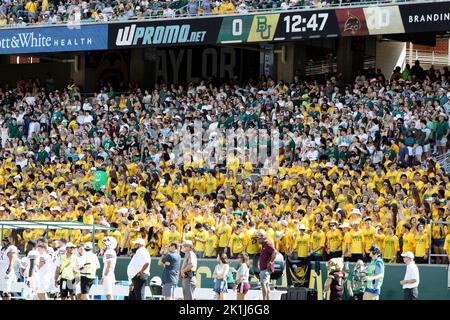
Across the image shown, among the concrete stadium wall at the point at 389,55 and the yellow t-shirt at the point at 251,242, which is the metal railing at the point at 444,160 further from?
the concrete stadium wall at the point at 389,55

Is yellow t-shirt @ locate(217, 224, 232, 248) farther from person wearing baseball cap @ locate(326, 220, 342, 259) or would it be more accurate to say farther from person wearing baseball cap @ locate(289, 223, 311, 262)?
person wearing baseball cap @ locate(326, 220, 342, 259)

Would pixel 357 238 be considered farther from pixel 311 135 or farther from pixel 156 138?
pixel 156 138

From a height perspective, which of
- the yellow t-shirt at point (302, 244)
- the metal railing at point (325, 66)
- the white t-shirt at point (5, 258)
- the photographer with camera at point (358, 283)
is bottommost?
the photographer with camera at point (358, 283)

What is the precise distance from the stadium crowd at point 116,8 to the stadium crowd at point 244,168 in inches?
84.9

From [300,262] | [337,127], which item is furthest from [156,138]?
[300,262]

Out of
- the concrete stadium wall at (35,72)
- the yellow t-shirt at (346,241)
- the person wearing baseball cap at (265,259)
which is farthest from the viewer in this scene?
the concrete stadium wall at (35,72)

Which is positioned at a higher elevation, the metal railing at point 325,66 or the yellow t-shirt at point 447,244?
the metal railing at point 325,66

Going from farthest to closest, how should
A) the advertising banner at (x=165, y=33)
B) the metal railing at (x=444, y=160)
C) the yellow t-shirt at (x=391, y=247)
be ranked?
the advertising banner at (x=165, y=33) → the metal railing at (x=444, y=160) → the yellow t-shirt at (x=391, y=247)

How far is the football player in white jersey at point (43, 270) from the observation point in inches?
709

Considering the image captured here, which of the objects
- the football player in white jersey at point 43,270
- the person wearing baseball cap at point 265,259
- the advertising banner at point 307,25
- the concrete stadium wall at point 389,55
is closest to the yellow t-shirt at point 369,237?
the person wearing baseball cap at point 265,259

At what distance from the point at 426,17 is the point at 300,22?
11.7ft

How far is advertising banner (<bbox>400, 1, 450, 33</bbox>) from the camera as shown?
28.2 meters

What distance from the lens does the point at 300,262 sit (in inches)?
794
